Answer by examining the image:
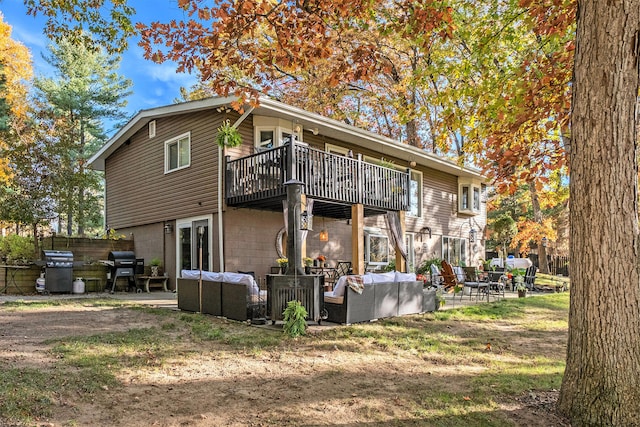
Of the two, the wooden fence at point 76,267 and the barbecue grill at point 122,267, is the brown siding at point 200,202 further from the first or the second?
the wooden fence at point 76,267

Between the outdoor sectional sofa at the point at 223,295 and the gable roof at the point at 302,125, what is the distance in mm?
3870

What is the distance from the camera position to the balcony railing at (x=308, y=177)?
11.0 m

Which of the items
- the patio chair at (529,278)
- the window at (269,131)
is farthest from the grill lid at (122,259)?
the patio chair at (529,278)

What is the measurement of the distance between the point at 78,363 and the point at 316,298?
3757 mm

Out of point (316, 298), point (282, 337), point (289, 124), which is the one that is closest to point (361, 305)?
point (316, 298)

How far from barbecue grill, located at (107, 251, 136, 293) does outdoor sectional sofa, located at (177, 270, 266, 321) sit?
15.9 feet

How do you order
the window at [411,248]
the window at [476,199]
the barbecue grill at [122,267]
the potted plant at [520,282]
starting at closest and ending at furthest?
the barbecue grill at [122,267]
the potted plant at [520,282]
the window at [411,248]
the window at [476,199]

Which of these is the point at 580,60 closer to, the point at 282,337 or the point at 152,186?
the point at 282,337

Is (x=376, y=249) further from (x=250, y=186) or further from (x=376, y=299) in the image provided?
(x=376, y=299)

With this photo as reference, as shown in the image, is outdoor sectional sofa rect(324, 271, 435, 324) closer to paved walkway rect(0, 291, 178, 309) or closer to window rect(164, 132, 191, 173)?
paved walkway rect(0, 291, 178, 309)

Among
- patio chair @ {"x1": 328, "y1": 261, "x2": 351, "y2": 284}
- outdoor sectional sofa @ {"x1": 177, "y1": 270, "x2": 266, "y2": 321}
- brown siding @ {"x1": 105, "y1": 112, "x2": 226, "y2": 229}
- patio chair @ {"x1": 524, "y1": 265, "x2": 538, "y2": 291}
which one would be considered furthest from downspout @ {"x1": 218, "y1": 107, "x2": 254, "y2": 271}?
patio chair @ {"x1": 524, "y1": 265, "x2": 538, "y2": 291}

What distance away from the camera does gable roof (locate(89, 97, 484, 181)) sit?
12.1 metres

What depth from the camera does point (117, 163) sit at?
16938 millimetres

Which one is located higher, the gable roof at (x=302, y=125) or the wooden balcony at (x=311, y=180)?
the gable roof at (x=302, y=125)
